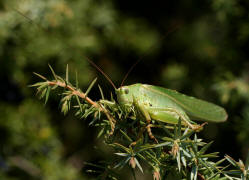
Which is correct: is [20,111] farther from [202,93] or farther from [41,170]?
[202,93]

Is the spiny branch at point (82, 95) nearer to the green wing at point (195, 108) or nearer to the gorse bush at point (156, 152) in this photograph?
the gorse bush at point (156, 152)

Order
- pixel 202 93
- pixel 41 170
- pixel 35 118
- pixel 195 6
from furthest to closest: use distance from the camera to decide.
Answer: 1. pixel 195 6
2. pixel 202 93
3. pixel 35 118
4. pixel 41 170

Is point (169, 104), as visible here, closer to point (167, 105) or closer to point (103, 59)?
point (167, 105)

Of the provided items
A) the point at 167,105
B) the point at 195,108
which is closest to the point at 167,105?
the point at 167,105

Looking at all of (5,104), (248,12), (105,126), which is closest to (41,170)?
(5,104)

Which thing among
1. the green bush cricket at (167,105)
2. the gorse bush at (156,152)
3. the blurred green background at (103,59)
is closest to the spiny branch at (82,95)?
the gorse bush at (156,152)

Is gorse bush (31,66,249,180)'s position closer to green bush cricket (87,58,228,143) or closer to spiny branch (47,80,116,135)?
spiny branch (47,80,116,135)

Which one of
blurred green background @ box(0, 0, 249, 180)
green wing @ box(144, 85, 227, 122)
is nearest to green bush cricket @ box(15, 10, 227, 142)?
green wing @ box(144, 85, 227, 122)
